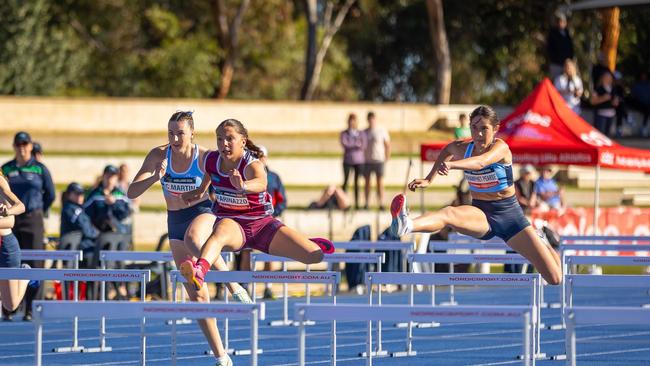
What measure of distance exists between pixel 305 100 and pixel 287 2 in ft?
40.9

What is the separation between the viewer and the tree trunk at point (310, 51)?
122 feet

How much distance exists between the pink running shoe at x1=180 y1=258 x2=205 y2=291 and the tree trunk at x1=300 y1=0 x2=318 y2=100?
27569 millimetres

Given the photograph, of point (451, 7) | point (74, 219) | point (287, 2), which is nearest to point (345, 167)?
point (74, 219)

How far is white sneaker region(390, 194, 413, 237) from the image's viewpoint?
11.0 m

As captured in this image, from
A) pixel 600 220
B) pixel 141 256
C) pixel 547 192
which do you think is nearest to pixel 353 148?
pixel 547 192

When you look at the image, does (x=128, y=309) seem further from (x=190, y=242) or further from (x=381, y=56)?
(x=381, y=56)

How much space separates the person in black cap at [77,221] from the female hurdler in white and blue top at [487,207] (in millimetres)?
6551

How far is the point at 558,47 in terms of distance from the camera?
2823 centimetres

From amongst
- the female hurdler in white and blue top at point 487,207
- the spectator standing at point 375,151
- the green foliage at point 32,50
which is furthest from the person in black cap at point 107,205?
the green foliage at point 32,50

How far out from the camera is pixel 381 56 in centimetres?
5412

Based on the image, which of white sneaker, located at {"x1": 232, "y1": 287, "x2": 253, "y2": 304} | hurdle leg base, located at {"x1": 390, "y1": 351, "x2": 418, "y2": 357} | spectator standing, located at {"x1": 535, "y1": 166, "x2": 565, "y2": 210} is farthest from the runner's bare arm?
spectator standing, located at {"x1": 535, "y1": 166, "x2": 565, "y2": 210}

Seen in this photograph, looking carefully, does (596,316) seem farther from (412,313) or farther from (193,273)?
(193,273)

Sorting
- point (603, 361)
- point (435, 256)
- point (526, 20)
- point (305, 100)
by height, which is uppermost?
point (526, 20)

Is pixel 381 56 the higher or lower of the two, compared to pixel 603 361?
higher
